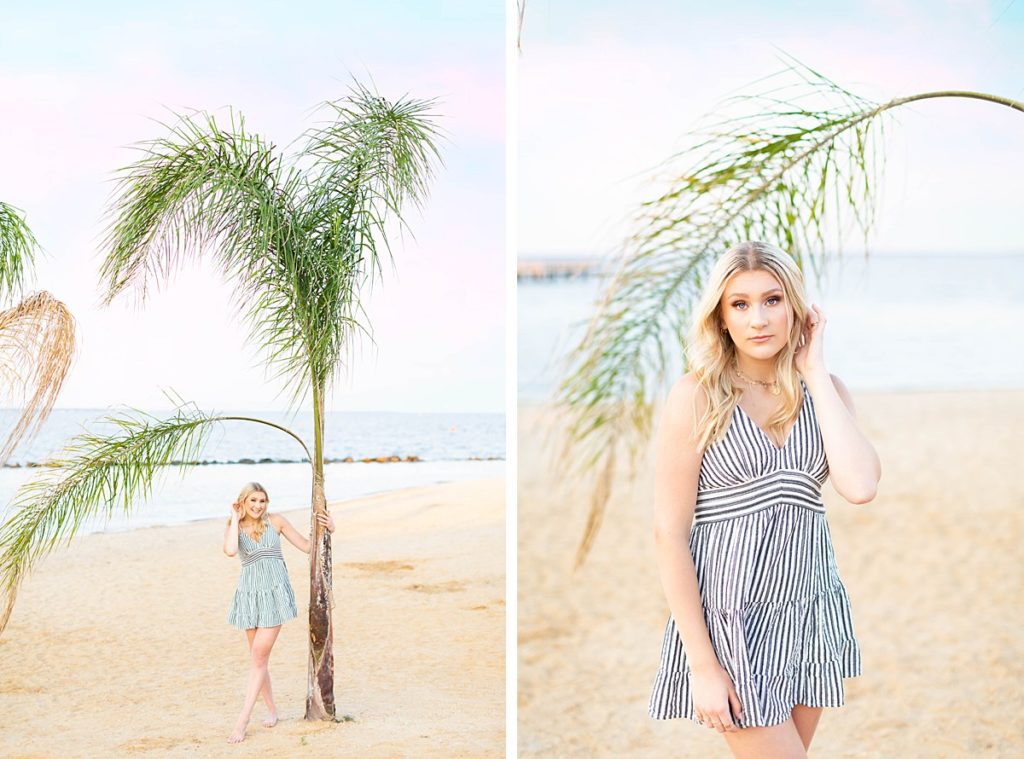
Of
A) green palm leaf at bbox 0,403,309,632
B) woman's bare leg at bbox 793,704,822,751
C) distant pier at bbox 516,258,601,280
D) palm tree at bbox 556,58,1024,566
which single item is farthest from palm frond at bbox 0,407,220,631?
distant pier at bbox 516,258,601,280

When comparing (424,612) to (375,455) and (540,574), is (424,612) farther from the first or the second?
(540,574)

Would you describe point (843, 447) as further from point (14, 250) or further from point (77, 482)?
point (14, 250)

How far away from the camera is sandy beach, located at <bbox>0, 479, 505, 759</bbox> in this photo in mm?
3588

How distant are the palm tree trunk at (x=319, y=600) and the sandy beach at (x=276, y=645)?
0.28 feet

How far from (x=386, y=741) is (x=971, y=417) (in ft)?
29.3

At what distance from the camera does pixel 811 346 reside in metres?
1.67

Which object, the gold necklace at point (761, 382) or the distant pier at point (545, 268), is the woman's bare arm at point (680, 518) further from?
the distant pier at point (545, 268)

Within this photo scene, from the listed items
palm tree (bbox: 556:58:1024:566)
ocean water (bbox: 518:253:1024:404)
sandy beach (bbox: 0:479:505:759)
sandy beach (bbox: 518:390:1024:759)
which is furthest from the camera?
Result: ocean water (bbox: 518:253:1024:404)

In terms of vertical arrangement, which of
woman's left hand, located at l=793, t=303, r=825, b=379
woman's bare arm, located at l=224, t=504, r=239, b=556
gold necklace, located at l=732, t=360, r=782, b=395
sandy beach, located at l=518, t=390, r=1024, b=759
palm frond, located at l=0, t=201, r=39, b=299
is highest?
palm frond, located at l=0, t=201, r=39, b=299

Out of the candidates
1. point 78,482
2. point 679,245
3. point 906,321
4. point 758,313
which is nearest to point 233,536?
point 78,482

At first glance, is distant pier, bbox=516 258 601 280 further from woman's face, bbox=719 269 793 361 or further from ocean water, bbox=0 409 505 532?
woman's face, bbox=719 269 793 361

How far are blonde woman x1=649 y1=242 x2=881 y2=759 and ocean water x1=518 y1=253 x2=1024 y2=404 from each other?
769 centimetres

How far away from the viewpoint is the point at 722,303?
1.67 metres

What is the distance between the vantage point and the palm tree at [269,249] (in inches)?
127
